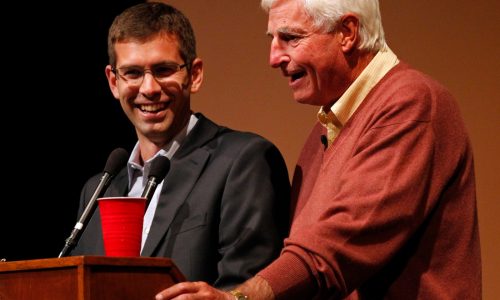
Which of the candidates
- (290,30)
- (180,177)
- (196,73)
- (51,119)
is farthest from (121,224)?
(51,119)

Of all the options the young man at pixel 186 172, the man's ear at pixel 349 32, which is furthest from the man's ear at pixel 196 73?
the man's ear at pixel 349 32

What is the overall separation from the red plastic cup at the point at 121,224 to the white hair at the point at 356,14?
0.75 meters

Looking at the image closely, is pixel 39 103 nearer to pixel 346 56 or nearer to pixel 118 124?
pixel 118 124

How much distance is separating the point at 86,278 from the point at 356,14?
1124mm

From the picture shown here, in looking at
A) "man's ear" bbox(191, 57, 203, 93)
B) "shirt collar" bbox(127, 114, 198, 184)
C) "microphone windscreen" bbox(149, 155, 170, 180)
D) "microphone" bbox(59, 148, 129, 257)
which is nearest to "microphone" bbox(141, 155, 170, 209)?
"microphone windscreen" bbox(149, 155, 170, 180)

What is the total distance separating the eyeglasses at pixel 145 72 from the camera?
3086 millimetres

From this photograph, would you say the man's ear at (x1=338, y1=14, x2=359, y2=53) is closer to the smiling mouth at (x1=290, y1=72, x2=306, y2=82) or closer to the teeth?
the smiling mouth at (x1=290, y1=72, x2=306, y2=82)

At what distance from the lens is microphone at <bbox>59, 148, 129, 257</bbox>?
2.58 metres

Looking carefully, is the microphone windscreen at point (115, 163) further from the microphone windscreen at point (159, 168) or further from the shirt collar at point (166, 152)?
the shirt collar at point (166, 152)

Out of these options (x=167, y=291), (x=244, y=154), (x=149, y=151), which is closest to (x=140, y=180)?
(x=149, y=151)

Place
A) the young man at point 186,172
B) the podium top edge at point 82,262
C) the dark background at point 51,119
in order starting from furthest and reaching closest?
the dark background at point 51,119 < the young man at point 186,172 < the podium top edge at point 82,262

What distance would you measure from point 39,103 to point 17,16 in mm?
413

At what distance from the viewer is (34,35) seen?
14.5ft

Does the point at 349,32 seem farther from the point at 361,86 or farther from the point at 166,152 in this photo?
the point at 166,152
